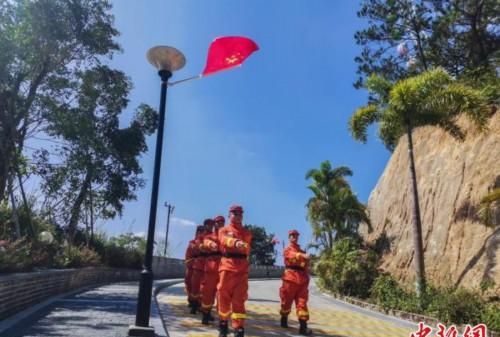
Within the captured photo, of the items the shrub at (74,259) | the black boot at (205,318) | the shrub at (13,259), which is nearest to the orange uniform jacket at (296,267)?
the black boot at (205,318)

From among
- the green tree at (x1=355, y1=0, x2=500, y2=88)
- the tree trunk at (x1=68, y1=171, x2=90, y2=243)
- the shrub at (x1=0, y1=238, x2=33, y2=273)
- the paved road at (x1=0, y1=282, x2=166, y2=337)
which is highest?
the green tree at (x1=355, y1=0, x2=500, y2=88)

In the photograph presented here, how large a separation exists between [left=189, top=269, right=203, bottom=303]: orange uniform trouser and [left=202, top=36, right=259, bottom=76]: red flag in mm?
4221

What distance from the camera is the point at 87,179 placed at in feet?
61.6

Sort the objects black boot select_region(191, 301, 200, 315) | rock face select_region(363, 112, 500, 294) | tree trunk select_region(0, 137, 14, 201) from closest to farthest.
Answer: black boot select_region(191, 301, 200, 315) → rock face select_region(363, 112, 500, 294) → tree trunk select_region(0, 137, 14, 201)

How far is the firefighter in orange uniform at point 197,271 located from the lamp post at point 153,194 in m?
2.77

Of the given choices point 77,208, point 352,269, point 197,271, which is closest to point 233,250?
point 197,271

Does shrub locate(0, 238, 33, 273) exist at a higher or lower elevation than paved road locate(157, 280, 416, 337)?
higher

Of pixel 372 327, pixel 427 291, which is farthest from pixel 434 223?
pixel 372 327

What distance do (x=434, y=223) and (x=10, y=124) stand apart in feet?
43.2

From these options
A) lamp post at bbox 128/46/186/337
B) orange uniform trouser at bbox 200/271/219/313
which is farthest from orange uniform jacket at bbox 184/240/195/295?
lamp post at bbox 128/46/186/337

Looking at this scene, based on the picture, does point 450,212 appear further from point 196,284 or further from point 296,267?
point 196,284

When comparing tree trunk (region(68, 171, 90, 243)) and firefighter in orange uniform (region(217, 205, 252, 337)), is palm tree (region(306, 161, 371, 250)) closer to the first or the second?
tree trunk (region(68, 171, 90, 243))

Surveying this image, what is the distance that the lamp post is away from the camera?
19.6 ft

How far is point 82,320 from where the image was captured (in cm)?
729
